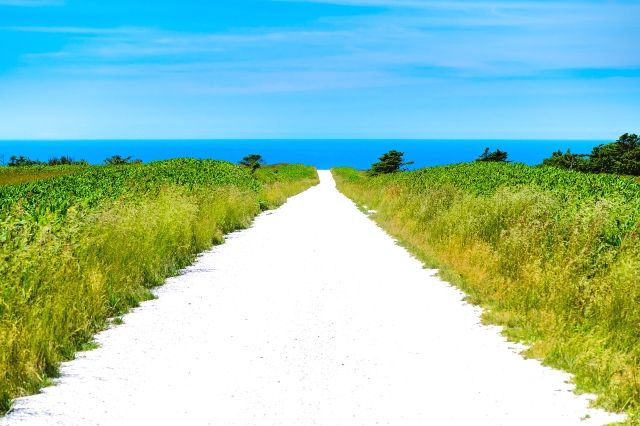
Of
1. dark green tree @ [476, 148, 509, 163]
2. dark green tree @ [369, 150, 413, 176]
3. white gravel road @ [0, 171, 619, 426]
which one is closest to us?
white gravel road @ [0, 171, 619, 426]

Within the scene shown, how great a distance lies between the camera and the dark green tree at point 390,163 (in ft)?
217

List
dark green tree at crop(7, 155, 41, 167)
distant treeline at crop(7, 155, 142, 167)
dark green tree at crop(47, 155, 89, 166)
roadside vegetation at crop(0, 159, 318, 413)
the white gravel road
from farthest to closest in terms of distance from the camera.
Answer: dark green tree at crop(7, 155, 41, 167), dark green tree at crop(47, 155, 89, 166), distant treeline at crop(7, 155, 142, 167), roadside vegetation at crop(0, 159, 318, 413), the white gravel road

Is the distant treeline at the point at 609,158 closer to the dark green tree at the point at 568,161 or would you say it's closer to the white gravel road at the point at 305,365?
the dark green tree at the point at 568,161

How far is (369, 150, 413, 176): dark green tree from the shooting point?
66.0 metres

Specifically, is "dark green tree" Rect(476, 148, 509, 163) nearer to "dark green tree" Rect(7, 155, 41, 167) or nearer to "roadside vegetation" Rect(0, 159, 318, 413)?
"roadside vegetation" Rect(0, 159, 318, 413)

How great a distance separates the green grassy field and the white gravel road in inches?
15.2

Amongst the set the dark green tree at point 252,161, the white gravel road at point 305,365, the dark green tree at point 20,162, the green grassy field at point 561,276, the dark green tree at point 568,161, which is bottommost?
the dark green tree at point 20,162

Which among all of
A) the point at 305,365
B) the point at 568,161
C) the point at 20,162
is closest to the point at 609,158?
the point at 568,161

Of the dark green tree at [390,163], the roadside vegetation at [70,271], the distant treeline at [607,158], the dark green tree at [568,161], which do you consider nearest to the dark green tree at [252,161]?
the dark green tree at [390,163]

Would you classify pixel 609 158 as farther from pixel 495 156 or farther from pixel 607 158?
pixel 495 156

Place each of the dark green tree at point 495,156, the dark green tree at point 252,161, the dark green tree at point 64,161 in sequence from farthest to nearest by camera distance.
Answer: the dark green tree at point 64,161
the dark green tree at point 252,161
the dark green tree at point 495,156

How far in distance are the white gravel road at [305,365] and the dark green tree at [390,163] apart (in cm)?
5425

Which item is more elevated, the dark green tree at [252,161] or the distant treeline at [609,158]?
the distant treeline at [609,158]

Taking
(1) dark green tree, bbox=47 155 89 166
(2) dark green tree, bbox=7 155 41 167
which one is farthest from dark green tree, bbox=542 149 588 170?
(2) dark green tree, bbox=7 155 41 167
